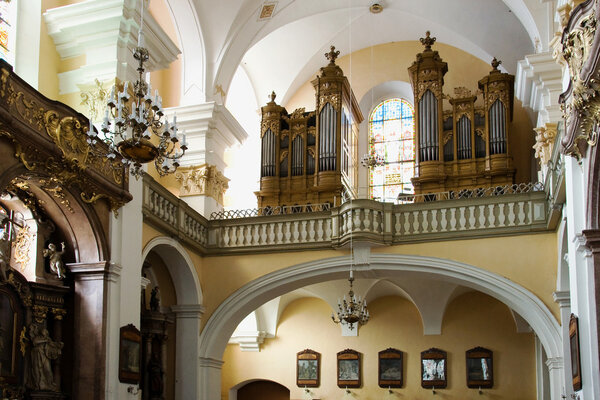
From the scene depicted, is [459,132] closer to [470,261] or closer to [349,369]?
[470,261]

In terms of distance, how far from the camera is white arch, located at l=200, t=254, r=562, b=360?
40.8 ft

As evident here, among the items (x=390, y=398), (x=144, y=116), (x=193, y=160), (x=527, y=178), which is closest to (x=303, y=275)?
(x=193, y=160)

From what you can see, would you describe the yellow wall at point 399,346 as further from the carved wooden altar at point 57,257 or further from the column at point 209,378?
the carved wooden altar at point 57,257

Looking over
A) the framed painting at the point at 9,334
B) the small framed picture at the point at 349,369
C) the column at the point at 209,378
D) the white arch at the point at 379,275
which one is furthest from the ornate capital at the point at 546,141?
the framed painting at the point at 9,334

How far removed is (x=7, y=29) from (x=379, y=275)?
7037 mm

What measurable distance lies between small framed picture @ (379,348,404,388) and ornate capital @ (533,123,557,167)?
538cm

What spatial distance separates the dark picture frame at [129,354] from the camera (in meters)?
10.9

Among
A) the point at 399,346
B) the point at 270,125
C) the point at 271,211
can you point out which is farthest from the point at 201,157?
the point at 399,346

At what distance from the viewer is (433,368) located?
16312 millimetres

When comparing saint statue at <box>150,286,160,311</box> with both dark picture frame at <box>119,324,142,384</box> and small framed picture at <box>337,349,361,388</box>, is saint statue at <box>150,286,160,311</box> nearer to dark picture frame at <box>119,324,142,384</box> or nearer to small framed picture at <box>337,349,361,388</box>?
dark picture frame at <box>119,324,142,384</box>

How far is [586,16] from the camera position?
759cm

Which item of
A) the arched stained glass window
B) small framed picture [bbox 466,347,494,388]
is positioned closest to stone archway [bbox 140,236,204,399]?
the arched stained glass window

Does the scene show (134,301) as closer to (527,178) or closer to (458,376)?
(458,376)

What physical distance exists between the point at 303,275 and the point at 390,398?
13.6 feet
